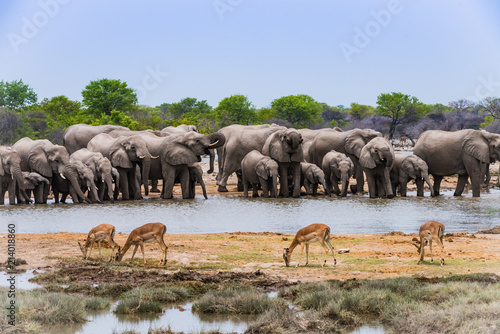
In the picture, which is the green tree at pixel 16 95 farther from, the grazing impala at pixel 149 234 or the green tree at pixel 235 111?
the grazing impala at pixel 149 234

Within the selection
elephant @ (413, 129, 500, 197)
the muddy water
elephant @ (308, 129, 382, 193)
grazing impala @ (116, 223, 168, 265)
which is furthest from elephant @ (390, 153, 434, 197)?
grazing impala @ (116, 223, 168, 265)

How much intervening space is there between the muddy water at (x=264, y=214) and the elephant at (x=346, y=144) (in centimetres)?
366

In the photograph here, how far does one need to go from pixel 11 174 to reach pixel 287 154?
9.69 m

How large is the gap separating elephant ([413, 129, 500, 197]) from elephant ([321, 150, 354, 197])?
3020 mm

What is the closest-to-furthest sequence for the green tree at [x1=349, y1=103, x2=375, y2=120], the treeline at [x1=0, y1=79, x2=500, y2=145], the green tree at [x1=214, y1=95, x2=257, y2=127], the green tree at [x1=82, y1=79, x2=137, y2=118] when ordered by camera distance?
the treeline at [x1=0, y1=79, x2=500, y2=145]
the green tree at [x1=82, y1=79, x2=137, y2=118]
the green tree at [x1=214, y1=95, x2=257, y2=127]
the green tree at [x1=349, y1=103, x2=375, y2=120]

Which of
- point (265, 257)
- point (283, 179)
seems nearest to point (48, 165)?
point (283, 179)

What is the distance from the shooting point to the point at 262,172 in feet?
88.9

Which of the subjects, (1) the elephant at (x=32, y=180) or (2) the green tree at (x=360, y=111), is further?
(2) the green tree at (x=360, y=111)

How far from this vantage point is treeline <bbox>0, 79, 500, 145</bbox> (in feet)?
203

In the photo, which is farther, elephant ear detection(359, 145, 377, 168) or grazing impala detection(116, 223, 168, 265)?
elephant ear detection(359, 145, 377, 168)

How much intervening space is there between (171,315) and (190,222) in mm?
Result: 10705

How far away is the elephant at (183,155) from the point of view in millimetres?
27281

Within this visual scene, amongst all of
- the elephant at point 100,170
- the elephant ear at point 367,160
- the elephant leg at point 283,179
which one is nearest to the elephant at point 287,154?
the elephant leg at point 283,179

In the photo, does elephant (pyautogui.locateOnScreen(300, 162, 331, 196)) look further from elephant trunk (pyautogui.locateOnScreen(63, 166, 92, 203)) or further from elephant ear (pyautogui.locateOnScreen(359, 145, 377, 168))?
elephant trunk (pyautogui.locateOnScreen(63, 166, 92, 203))
